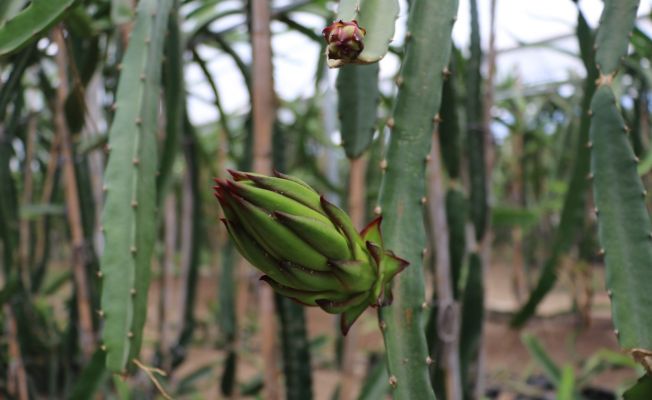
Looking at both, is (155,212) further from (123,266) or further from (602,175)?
(602,175)

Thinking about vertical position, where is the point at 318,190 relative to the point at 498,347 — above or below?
above

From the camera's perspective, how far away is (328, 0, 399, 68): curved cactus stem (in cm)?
36

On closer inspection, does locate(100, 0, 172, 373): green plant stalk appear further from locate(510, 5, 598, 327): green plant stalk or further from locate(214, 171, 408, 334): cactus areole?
locate(510, 5, 598, 327): green plant stalk

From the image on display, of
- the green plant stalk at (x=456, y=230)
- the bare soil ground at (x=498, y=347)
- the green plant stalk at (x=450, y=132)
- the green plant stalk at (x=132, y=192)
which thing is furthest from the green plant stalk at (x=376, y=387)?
the bare soil ground at (x=498, y=347)

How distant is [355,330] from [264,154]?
0.98 ft

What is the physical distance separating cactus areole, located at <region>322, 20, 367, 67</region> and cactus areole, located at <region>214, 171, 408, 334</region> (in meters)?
0.07

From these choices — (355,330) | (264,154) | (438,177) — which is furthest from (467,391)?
(264,154)

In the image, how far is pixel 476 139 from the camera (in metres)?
0.84

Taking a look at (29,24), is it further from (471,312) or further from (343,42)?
(471,312)

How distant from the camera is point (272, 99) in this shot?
0.75 metres

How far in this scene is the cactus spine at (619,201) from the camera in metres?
0.42

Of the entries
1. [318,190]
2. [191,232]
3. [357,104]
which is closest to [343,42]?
[318,190]

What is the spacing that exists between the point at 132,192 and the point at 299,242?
0.75 feet

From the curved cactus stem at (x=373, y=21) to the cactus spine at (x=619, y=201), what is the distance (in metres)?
0.18
